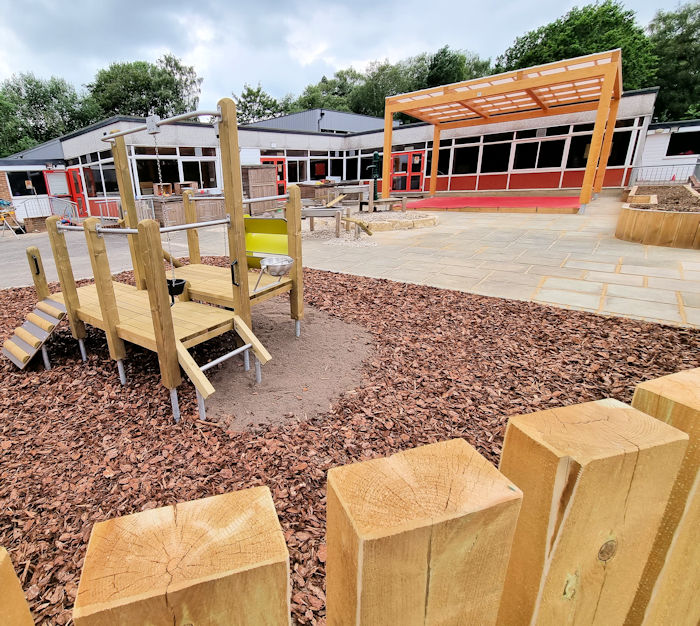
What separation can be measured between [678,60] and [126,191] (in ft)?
146

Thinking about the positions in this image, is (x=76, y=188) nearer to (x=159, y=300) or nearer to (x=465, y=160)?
(x=465, y=160)

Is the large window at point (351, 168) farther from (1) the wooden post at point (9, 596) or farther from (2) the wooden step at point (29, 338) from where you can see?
(1) the wooden post at point (9, 596)

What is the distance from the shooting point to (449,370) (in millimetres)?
3307

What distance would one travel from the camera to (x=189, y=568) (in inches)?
19.3

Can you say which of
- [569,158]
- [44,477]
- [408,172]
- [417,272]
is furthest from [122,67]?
[44,477]

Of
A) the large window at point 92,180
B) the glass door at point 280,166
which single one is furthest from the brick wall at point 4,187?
the glass door at point 280,166

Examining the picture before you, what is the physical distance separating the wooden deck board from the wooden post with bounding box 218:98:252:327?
179 mm

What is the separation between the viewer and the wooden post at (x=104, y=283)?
2945 mm

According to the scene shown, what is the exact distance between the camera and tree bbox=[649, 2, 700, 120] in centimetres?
3089

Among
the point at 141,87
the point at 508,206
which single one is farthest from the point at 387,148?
the point at 141,87

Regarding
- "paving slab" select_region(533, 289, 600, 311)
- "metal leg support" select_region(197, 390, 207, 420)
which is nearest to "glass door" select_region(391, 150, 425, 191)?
"paving slab" select_region(533, 289, 600, 311)

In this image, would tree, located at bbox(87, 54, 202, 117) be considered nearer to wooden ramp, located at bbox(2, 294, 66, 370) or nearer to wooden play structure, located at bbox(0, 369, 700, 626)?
wooden ramp, located at bbox(2, 294, 66, 370)

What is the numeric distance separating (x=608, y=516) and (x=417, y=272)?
5.81 metres

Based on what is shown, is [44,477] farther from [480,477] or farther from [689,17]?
[689,17]
